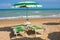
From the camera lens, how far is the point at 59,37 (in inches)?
410

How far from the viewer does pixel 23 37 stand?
9.85 m

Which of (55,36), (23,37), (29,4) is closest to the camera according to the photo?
(23,37)

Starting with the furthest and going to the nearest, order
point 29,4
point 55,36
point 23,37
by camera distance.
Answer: point 29,4 < point 55,36 < point 23,37

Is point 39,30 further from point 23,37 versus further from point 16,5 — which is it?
point 16,5

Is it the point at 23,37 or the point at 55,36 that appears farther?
the point at 55,36

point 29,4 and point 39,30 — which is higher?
point 29,4

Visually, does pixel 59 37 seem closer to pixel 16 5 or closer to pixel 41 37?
pixel 41 37

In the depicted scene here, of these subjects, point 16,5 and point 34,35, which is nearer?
point 34,35

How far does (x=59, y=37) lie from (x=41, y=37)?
107cm

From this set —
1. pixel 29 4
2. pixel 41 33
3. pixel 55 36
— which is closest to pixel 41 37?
pixel 41 33

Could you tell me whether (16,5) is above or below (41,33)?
above

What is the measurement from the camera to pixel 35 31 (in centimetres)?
1003

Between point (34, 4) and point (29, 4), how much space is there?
12.8 inches

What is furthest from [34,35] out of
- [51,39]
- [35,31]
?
[51,39]
